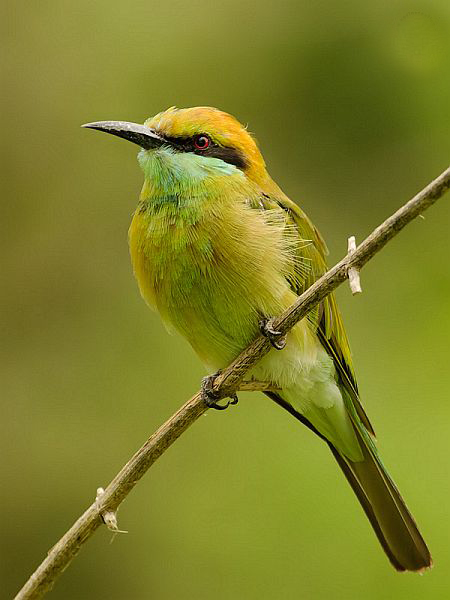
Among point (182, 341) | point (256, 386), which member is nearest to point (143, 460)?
point (256, 386)

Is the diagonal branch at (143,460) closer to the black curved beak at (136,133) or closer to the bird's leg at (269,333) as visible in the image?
the bird's leg at (269,333)

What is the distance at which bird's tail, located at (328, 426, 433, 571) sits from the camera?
2.15 m

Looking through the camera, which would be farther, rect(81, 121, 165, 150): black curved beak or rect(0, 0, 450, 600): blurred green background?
rect(0, 0, 450, 600): blurred green background

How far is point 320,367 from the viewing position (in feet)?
7.57

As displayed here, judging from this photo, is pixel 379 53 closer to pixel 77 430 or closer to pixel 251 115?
pixel 251 115

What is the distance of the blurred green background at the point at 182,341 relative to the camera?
2.68 meters

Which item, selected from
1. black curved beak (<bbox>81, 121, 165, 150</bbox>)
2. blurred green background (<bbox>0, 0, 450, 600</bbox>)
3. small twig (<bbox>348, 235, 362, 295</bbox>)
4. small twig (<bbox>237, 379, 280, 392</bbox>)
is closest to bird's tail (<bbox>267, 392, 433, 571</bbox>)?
small twig (<bbox>237, 379, 280, 392</bbox>)

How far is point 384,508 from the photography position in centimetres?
224

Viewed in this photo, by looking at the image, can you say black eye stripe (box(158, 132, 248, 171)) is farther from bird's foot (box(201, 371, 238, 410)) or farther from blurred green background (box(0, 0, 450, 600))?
blurred green background (box(0, 0, 450, 600))

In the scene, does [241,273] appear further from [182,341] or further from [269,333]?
[182,341]

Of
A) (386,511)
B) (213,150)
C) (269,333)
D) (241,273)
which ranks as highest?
(213,150)

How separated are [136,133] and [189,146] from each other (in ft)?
0.42

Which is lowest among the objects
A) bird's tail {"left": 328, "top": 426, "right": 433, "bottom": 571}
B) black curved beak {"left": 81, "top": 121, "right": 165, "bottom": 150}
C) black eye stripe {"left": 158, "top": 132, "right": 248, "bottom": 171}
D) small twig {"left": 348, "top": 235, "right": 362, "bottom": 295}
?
bird's tail {"left": 328, "top": 426, "right": 433, "bottom": 571}

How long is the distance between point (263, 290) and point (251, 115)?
4.75 ft
